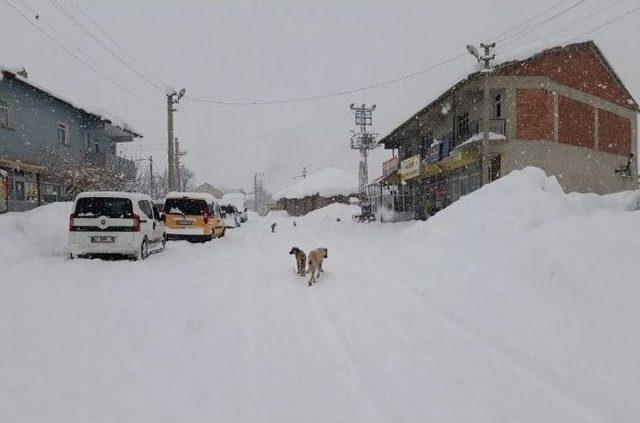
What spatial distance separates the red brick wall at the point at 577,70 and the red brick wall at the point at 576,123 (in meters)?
1.09

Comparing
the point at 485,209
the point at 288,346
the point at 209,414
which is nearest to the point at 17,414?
the point at 209,414

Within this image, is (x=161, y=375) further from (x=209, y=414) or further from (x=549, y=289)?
(x=549, y=289)

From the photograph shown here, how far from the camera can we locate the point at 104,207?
38.6ft

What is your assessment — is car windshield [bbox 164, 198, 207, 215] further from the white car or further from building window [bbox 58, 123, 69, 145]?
building window [bbox 58, 123, 69, 145]

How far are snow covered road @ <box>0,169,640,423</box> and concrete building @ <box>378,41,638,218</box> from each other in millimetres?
12294

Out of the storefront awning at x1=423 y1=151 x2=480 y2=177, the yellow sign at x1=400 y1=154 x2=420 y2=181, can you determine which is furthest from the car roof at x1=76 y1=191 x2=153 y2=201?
the yellow sign at x1=400 y1=154 x2=420 y2=181

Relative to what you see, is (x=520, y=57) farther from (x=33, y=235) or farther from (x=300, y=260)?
(x=33, y=235)

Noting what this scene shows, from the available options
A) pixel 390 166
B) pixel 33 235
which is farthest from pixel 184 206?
pixel 390 166

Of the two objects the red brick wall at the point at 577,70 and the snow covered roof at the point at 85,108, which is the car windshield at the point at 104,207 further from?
the red brick wall at the point at 577,70

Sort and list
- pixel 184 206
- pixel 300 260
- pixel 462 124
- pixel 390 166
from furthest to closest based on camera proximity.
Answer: pixel 390 166 → pixel 462 124 → pixel 184 206 → pixel 300 260

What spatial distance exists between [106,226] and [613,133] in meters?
31.2

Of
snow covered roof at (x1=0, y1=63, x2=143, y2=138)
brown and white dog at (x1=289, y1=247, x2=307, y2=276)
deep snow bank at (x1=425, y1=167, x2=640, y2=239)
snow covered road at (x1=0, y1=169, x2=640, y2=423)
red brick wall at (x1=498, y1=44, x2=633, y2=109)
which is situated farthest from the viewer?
red brick wall at (x1=498, y1=44, x2=633, y2=109)

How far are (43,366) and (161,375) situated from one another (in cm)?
108

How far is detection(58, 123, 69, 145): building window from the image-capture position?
2727 centimetres
